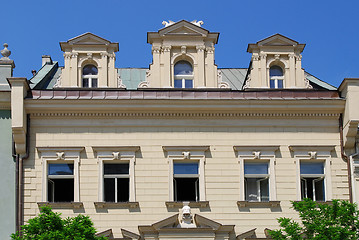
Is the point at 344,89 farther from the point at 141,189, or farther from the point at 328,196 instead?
the point at 141,189

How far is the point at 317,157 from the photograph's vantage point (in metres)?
37.0

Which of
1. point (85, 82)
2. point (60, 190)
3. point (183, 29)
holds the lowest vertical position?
point (60, 190)

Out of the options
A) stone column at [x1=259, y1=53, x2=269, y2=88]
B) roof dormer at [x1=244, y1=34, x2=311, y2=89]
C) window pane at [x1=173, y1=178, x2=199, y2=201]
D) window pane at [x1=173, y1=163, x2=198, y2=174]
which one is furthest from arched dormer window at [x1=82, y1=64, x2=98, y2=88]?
stone column at [x1=259, y1=53, x2=269, y2=88]

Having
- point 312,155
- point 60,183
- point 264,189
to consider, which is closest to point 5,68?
point 60,183

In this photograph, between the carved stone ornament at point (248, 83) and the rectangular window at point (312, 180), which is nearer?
the rectangular window at point (312, 180)

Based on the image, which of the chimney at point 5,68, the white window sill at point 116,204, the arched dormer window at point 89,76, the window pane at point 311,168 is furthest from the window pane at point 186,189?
the chimney at point 5,68

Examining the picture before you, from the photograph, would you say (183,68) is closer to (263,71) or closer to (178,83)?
Answer: (178,83)

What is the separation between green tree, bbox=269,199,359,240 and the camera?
1288 inches

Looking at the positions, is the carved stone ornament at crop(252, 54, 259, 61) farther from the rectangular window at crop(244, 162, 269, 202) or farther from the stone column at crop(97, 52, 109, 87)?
the stone column at crop(97, 52, 109, 87)

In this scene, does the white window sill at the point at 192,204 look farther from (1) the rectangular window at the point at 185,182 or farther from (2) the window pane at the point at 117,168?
(2) the window pane at the point at 117,168

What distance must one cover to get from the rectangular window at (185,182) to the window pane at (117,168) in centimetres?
195

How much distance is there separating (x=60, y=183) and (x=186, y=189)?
4988 millimetres

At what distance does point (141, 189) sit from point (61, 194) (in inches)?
124

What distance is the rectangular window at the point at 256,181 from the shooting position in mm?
36625
